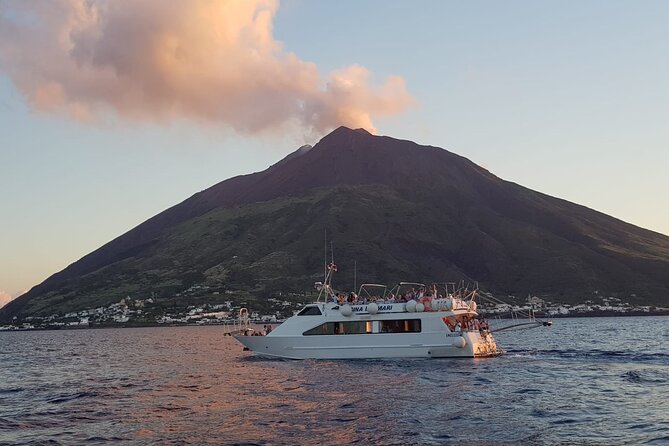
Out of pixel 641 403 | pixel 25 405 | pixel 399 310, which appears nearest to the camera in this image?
pixel 641 403

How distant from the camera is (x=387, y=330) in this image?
59.1 m

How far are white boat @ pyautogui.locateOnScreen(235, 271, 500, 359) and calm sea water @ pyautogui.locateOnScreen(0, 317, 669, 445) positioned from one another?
4.94ft

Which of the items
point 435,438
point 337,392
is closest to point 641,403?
point 435,438

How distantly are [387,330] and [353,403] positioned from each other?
22.0 m

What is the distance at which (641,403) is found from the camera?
119ft

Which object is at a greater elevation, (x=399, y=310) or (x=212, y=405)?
(x=399, y=310)

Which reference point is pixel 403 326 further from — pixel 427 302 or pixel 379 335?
pixel 427 302

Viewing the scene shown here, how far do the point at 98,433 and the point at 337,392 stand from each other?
50.1ft

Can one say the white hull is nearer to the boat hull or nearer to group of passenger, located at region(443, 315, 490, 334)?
the boat hull

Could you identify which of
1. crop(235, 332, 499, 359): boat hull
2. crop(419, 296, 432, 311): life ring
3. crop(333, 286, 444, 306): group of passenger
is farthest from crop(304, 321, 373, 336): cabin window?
crop(419, 296, 432, 311): life ring

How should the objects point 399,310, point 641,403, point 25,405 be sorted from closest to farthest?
point 641,403, point 25,405, point 399,310

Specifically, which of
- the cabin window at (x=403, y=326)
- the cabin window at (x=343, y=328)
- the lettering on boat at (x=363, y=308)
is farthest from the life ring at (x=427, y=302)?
the cabin window at (x=343, y=328)

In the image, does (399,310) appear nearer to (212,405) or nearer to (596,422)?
(212,405)

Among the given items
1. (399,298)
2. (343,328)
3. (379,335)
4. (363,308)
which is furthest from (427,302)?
(343,328)
